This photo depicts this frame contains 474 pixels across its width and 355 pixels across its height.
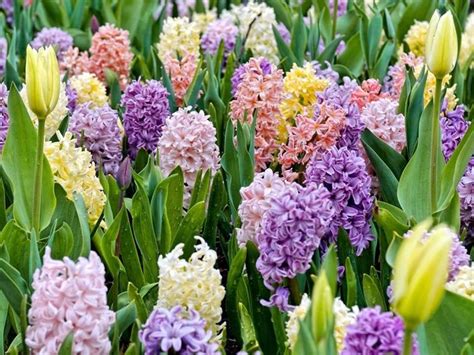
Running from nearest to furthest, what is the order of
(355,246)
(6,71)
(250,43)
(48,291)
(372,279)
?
(48,291) → (372,279) → (355,246) → (6,71) → (250,43)

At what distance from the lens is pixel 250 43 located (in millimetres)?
3383

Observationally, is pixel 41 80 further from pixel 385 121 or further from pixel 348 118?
pixel 385 121

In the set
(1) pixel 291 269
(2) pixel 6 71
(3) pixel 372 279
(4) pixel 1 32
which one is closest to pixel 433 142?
(3) pixel 372 279

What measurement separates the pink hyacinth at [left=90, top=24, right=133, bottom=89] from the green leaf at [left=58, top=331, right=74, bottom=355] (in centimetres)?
175

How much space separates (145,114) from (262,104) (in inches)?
11.3

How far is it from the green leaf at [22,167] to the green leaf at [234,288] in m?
0.38

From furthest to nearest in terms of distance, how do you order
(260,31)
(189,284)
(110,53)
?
(260,31) → (110,53) → (189,284)

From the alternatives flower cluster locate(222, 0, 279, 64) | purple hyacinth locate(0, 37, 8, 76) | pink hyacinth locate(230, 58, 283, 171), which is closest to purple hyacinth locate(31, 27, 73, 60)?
purple hyacinth locate(0, 37, 8, 76)

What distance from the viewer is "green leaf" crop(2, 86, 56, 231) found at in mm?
1951

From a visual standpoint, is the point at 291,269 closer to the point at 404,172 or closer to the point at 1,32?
the point at 404,172

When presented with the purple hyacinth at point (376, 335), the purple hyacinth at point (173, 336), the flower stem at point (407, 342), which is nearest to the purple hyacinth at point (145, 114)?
the purple hyacinth at point (173, 336)

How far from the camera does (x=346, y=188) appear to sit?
6.07ft

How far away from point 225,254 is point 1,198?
1.55ft

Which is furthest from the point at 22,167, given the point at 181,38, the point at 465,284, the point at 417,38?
the point at 417,38
